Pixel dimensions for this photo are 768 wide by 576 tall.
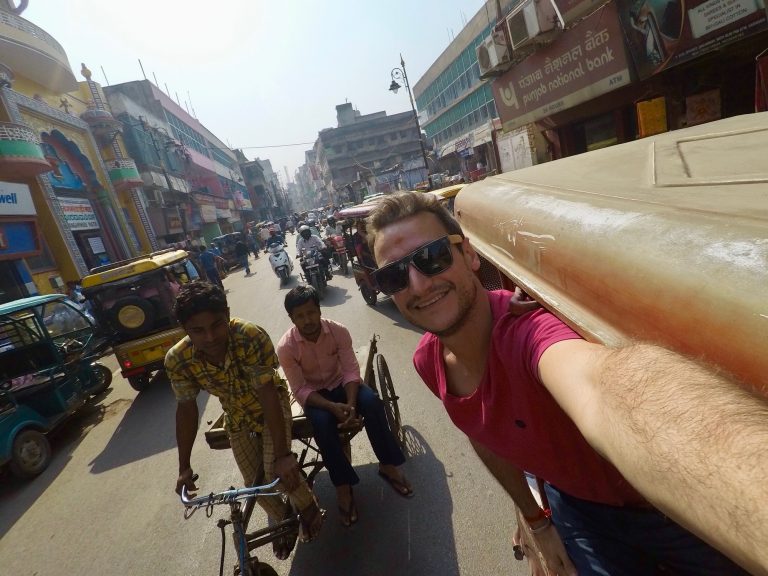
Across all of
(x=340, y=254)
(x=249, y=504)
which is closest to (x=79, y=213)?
(x=340, y=254)

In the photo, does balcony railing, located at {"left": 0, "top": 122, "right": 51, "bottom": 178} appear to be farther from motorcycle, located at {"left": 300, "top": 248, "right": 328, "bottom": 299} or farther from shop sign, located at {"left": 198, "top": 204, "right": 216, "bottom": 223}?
shop sign, located at {"left": 198, "top": 204, "right": 216, "bottom": 223}

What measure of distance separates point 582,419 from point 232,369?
6.97 ft

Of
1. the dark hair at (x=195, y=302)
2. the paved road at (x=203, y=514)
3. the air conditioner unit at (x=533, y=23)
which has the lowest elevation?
the paved road at (x=203, y=514)

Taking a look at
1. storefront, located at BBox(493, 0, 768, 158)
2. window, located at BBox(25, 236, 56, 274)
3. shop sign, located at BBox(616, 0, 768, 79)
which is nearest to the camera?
shop sign, located at BBox(616, 0, 768, 79)

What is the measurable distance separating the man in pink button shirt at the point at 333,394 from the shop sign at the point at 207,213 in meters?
37.4

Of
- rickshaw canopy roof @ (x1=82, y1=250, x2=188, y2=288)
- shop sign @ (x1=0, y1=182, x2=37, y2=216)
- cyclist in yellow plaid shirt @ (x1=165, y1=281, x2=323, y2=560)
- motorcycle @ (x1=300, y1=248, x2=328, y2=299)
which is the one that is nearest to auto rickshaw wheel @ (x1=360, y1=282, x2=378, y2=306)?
motorcycle @ (x1=300, y1=248, x2=328, y2=299)

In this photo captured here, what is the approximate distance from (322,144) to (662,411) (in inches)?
3178

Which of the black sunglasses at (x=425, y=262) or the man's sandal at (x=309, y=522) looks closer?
the black sunglasses at (x=425, y=262)

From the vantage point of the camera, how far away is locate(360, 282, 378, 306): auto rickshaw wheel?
323 inches

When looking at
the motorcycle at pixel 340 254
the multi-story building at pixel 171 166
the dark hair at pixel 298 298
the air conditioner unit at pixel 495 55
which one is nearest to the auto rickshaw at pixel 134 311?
the dark hair at pixel 298 298

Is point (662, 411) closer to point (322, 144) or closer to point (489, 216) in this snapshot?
point (489, 216)

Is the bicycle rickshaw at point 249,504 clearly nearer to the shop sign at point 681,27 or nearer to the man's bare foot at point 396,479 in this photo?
the man's bare foot at point 396,479

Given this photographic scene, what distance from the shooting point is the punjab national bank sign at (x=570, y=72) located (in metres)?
7.05

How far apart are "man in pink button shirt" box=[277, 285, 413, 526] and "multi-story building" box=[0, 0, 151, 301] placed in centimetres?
1394
